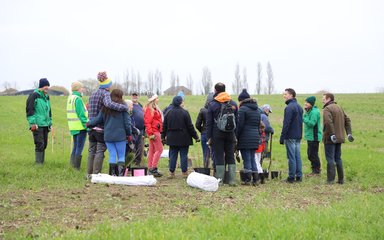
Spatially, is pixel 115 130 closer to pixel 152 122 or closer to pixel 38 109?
pixel 152 122

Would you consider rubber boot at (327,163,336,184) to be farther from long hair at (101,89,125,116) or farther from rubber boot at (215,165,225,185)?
long hair at (101,89,125,116)

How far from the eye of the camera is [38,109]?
11680 mm

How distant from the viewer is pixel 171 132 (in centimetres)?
1202

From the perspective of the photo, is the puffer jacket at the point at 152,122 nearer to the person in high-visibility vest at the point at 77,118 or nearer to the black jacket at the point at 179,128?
the black jacket at the point at 179,128

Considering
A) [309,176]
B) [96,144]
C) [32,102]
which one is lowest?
[309,176]

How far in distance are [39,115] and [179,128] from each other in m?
3.25

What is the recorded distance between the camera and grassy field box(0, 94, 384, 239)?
20.2ft

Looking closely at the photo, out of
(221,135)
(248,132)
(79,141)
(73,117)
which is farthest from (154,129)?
(248,132)

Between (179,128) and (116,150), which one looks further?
(179,128)

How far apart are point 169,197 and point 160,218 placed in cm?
176

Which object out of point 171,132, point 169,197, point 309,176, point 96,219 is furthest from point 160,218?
point 309,176

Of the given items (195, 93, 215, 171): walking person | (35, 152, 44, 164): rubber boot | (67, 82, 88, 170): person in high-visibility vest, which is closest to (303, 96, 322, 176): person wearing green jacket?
(195, 93, 215, 171): walking person

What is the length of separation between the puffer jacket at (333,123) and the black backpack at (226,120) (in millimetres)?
2393

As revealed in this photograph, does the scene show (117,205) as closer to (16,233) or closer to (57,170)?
(16,233)
